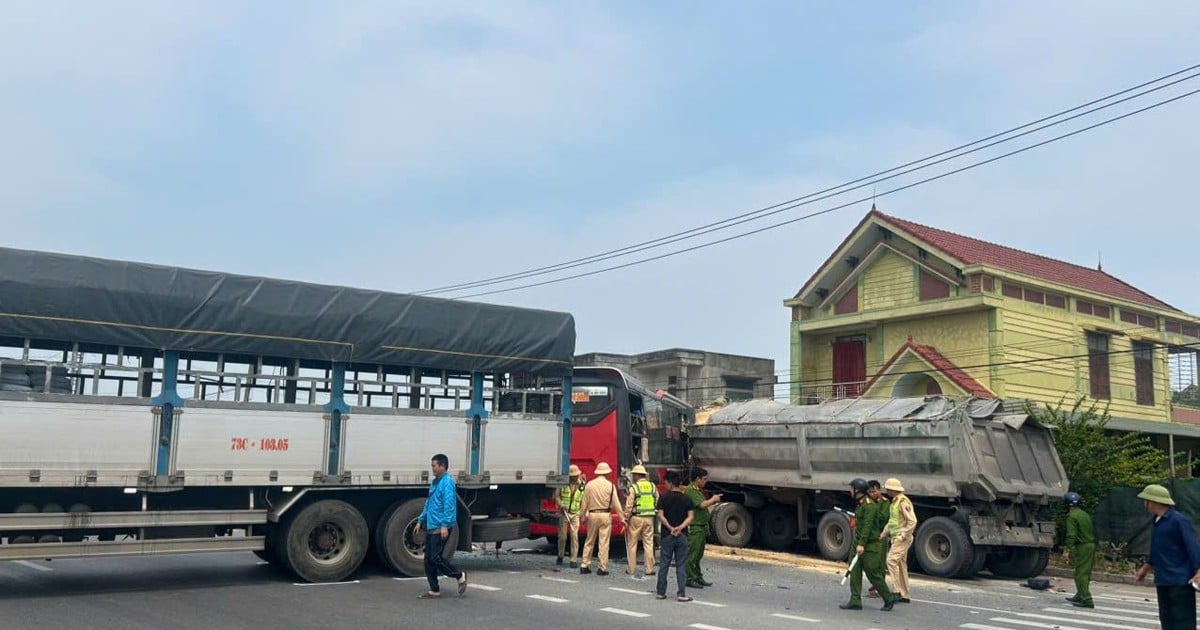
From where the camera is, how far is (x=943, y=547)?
15969 mm

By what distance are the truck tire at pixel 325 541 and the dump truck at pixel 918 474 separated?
8368 millimetres

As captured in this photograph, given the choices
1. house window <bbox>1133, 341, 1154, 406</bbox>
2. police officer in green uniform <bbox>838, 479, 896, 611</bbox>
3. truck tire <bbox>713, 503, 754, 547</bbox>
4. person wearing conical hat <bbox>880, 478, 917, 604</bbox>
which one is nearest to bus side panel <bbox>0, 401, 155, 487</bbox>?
police officer in green uniform <bbox>838, 479, 896, 611</bbox>

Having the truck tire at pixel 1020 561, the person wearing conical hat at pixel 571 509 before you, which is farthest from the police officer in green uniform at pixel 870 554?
the truck tire at pixel 1020 561

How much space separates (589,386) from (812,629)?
7.03 meters

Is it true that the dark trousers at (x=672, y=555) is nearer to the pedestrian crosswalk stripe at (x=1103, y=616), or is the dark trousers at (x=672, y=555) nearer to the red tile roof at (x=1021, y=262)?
the pedestrian crosswalk stripe at (x=1103, y=616)

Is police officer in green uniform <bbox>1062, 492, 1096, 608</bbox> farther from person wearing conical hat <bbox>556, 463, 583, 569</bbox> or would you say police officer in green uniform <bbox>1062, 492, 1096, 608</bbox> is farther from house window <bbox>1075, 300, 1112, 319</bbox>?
house window <bbox>1075, 300, 1112, 319</bbox>

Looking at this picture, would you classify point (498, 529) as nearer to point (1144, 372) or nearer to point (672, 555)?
point (672, 555)

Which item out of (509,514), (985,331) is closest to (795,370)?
(985,331)

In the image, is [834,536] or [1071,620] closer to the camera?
[1071,620]

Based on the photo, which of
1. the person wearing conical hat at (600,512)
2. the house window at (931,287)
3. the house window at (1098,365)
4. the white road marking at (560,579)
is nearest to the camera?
the white road marking at (560,579)

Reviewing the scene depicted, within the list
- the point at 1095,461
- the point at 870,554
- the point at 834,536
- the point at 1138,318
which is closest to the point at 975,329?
the point at 1138,318

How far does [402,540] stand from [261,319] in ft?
10.8

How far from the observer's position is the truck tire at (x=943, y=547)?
51.1 ft

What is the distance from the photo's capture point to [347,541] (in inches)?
499
